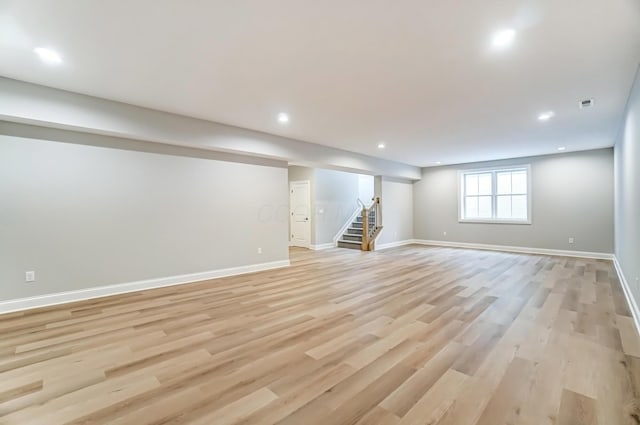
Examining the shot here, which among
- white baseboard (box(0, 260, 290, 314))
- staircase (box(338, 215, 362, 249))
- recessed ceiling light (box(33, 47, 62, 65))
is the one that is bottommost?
white baseboard (box(0, 260, 290, 314))

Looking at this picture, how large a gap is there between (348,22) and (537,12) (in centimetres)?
141

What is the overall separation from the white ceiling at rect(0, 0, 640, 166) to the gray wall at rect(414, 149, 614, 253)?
9.16ft

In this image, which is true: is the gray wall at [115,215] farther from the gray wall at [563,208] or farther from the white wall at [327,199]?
the gray wall at [563,208]

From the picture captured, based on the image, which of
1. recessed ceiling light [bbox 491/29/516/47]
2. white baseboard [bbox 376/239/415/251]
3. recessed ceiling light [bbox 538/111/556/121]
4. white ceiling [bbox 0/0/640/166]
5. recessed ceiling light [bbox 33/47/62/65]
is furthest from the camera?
white baseboard [bbox 376/239/415/251]

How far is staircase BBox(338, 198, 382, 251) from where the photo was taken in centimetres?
872

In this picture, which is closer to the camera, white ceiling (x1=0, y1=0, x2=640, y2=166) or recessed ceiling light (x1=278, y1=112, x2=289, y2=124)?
white ceiling (x1=0, y1=0, x2=640, y2=166)

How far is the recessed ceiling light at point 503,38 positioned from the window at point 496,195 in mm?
6752

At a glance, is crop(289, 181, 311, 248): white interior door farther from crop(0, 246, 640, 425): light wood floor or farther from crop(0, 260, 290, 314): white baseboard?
crop(0, 246, 640, 425): light wood floor

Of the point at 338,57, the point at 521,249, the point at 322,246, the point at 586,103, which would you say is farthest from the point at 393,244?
the point at 338,57

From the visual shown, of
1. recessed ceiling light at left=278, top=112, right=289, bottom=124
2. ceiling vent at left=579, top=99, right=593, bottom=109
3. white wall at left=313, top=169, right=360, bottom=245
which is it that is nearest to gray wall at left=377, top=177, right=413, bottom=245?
white wall at left=313, top=169, right=360, bottom=245

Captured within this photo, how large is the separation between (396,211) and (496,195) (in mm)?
2915

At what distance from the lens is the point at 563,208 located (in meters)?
7.50

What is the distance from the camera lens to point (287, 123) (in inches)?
197

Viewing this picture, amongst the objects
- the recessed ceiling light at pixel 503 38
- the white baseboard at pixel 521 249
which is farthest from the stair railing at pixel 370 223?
the recessed ceiling light at pixel 503 38
